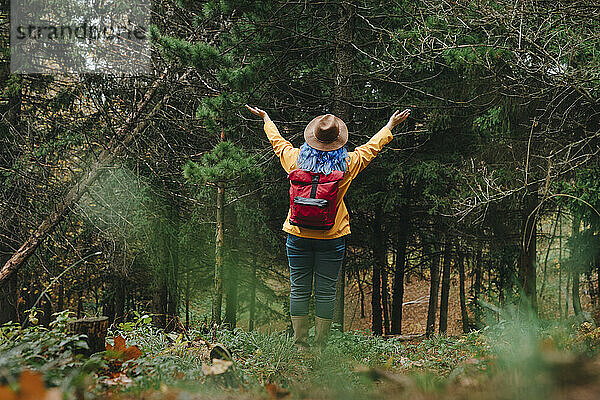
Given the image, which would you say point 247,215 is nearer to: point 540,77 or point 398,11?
point 398,11

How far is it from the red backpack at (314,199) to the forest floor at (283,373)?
1202mm

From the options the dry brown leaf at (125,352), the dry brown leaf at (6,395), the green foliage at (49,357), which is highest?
the dry brown leaf at (6,395)

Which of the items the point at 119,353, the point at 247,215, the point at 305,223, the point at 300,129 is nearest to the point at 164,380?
the point at 119,353

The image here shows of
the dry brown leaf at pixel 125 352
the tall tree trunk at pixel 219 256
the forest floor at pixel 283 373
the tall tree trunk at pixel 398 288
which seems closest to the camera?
the forest floor at pixel 283 373

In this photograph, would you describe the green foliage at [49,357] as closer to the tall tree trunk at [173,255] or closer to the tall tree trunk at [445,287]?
the tall tree trunk at [173,255]

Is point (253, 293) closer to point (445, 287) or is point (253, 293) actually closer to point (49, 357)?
point (445, 287)

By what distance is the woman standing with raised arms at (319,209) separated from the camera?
14.4 feet

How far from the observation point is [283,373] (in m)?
4.03

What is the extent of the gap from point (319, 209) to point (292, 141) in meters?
4.47

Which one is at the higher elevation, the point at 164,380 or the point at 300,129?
the point at 300,129

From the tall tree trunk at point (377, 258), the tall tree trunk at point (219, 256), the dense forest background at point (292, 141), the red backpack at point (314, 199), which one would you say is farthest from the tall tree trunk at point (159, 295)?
the red backpack at point (314, 199)

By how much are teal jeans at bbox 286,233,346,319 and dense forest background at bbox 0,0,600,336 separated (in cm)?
230

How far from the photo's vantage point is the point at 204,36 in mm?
8367

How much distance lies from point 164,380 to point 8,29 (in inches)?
424
